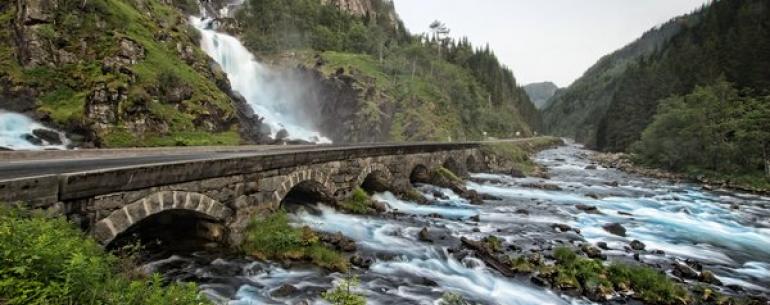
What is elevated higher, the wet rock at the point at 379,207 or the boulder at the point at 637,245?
the wet rock at the point at 379,207

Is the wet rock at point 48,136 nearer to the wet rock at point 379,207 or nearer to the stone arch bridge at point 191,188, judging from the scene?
the stone arch bridge at point 191,188

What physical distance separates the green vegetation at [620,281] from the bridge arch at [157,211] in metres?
10.8

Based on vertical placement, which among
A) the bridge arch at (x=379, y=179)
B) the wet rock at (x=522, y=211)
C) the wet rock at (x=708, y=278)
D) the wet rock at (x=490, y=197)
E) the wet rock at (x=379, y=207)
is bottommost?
the wet rock at (x=708, y=278)

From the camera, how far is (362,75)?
234ft

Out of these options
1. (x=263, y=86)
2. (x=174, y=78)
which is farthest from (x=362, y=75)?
(x=174, y=78)

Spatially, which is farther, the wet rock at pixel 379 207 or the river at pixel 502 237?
the wet rock at pixel 379 207

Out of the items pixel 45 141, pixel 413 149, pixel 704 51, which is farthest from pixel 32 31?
pixel 704 51

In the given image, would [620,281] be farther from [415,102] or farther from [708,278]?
[415,102]

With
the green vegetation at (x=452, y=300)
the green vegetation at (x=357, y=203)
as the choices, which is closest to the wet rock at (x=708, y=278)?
the green vegetation at (x=452, y=300)

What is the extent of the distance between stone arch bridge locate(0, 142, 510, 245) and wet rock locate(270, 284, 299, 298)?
311 centimetres

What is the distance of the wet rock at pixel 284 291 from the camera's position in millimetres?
11031

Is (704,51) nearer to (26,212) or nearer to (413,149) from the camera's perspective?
(413,149)

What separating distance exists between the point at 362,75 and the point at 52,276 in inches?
2653

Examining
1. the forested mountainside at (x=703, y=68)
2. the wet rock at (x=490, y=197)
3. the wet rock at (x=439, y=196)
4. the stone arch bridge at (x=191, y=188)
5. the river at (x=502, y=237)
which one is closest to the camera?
the stone arch bridge at (x=191, y=188)
